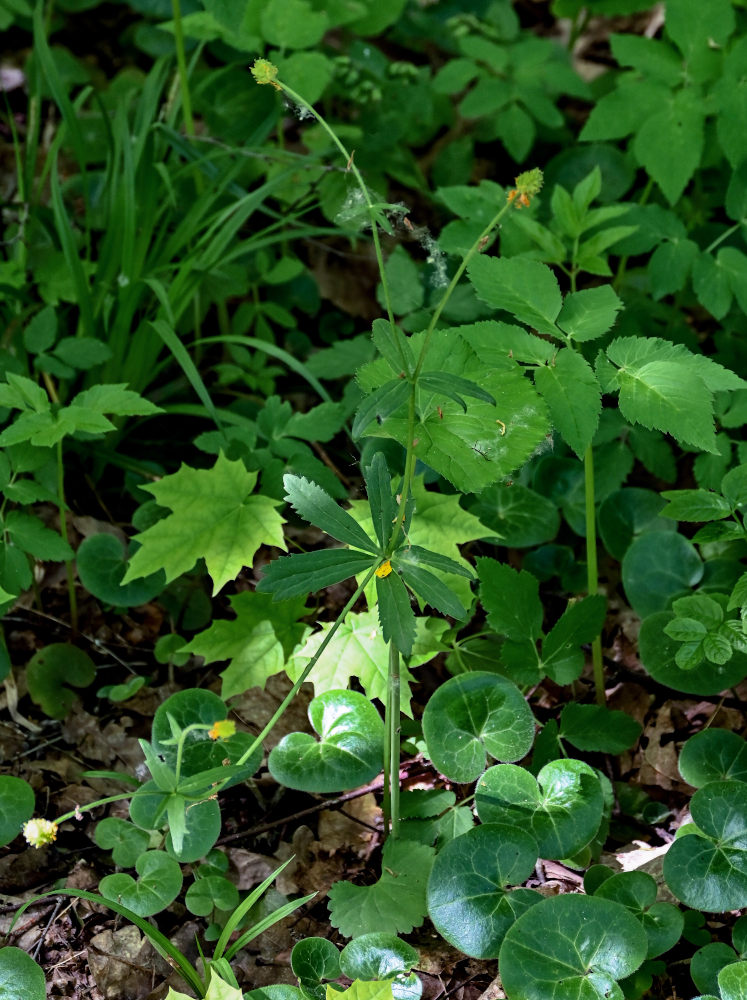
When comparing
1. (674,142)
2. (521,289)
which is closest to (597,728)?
(521,289)

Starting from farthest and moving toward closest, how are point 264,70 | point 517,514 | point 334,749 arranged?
point 517,514
point 334,749
point 264,70

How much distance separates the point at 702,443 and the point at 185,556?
949mm

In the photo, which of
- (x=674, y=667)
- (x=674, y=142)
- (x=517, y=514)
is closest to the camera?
(x=674, y=667)

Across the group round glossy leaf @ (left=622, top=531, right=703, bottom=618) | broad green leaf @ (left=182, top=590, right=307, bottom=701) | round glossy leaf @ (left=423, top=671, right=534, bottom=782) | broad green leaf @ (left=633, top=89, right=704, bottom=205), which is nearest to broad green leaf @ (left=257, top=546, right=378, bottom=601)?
round glossy leaf @ (left=423, top=671, right=534, bottom=782)

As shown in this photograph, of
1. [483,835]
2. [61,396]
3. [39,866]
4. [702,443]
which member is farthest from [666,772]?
[61,396]

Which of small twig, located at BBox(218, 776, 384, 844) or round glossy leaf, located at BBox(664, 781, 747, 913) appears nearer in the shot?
round glossy leaf, located at BBox(664, 781, 747, 913)

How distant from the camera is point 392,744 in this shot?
1.49 metres

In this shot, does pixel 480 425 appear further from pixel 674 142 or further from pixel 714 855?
pixel 674 142

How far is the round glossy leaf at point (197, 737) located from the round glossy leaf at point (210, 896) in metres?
0.16

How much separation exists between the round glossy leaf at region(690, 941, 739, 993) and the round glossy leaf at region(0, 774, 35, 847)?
1084 millimetres

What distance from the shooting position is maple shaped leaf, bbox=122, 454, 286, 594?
1.78m

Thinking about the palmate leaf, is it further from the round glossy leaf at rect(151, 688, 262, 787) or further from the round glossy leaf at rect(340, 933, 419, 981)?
the round glossy leaf at rect(340, 933, 419, 981)

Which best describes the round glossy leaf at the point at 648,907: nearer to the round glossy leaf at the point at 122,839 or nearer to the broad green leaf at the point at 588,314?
the round glossy leaf at the point at 122,839

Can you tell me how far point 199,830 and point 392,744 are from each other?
34 centimetres
